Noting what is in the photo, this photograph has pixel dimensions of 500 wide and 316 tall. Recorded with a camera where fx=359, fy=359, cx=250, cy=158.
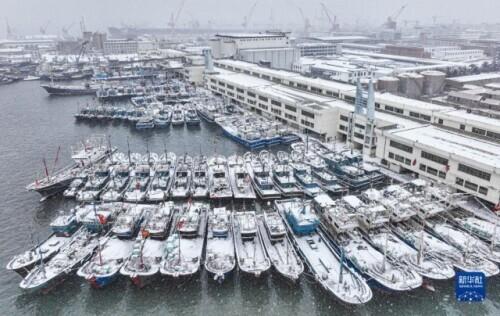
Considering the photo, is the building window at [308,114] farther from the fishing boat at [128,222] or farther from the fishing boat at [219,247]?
the fishing boat at [128,222]

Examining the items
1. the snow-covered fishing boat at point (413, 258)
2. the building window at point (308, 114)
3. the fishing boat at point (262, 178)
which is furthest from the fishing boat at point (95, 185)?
the building window at point (308, 114)

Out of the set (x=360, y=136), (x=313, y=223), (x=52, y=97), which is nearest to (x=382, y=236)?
(x=313, y=223)

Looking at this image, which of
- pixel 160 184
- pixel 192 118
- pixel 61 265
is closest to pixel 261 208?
pixel 160 184

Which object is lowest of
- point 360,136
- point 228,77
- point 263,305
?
point 263,305

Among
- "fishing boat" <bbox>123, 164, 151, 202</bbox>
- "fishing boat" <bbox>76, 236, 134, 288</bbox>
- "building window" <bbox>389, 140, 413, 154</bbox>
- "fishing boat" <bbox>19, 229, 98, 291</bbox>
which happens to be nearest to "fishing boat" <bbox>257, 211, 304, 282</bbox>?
"fishing boat" <bbox>76, 236, 134, 288</bbox>

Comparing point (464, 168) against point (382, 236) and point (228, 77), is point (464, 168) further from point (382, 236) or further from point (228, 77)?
point (228, 77)

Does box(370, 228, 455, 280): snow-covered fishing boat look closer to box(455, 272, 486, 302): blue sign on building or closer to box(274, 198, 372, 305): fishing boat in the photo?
box(274, 198, 372, 305): fishing boat
